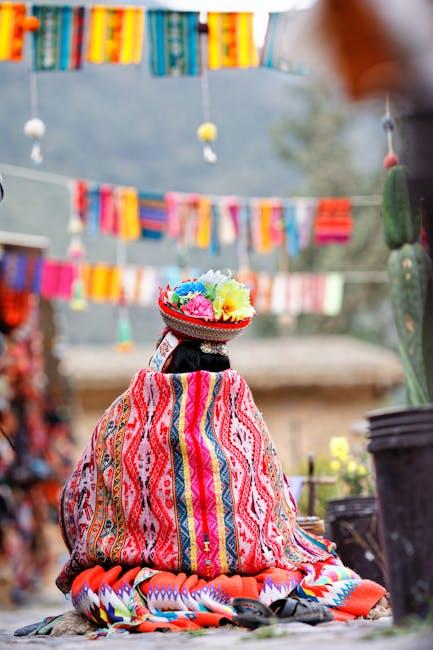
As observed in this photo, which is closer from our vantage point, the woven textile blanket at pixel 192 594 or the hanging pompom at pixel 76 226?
the woven textile blanket at pixel 192 594

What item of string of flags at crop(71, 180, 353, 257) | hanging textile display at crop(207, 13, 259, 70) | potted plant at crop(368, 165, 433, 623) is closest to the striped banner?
hanging textile display at crop(207, 13, 259, 70)

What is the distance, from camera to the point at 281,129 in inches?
1425

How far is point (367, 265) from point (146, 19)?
834 inches

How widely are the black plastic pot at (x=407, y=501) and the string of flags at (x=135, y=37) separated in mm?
6197

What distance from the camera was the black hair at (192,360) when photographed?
22.0 ft

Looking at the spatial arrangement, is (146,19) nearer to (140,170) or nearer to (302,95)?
(302,95)

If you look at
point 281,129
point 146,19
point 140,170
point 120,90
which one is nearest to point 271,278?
point 146,19

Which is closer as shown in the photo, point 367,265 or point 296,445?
point 296,445

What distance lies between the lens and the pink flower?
6629 mm

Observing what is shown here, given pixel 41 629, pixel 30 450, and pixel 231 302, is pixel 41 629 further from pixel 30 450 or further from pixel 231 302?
pixel 30 450

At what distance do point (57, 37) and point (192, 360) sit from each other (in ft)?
14.0

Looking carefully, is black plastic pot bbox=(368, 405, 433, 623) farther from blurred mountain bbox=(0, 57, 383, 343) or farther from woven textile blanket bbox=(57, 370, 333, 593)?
blurred mountain bbox=(0, 57, 383, 343)

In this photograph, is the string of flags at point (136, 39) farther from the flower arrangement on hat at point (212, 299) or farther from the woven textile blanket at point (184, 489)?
the woven textile blanket at point (184, 489)

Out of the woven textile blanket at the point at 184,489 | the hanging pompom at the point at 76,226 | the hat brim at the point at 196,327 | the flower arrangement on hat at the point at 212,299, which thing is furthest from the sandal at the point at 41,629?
the hanging pompom at the point at 76,226
